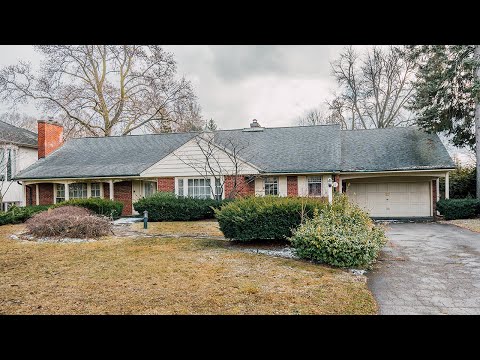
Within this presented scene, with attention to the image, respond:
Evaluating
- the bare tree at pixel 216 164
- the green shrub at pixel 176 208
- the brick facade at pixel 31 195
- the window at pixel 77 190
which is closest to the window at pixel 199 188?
the bare tree at pixel 216 164

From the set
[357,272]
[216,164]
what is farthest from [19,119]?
[357,272]

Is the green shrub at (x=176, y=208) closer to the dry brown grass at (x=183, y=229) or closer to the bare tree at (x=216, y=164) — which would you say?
the dry brown grass at (x=183, y=229)

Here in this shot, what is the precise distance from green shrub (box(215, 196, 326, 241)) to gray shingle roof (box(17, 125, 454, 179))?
27.4ft

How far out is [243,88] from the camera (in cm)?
1213

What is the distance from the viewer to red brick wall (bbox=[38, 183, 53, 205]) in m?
20.2

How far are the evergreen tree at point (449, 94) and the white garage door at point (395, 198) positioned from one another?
2.41 metres

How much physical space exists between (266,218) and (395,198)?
1187 centimetres

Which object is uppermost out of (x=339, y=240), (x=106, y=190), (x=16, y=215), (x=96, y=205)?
(x=106, y=190)

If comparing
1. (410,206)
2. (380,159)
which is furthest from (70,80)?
(410,206)

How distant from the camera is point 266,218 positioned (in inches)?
356

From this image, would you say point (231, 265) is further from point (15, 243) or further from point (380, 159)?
point (380, 159)

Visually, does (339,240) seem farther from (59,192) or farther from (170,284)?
(59,192)

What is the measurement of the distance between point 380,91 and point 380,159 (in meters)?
12.0
